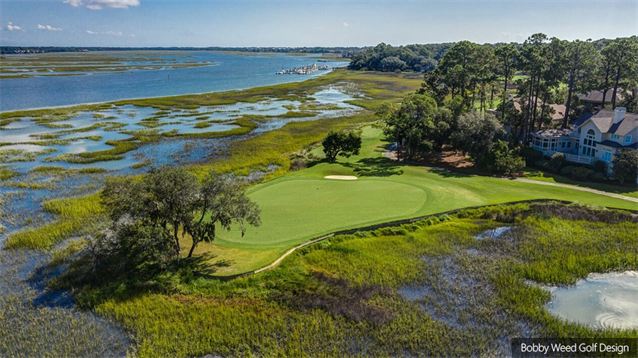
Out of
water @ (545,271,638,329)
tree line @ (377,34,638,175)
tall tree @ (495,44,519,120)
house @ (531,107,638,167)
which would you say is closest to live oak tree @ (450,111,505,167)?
tree line @ (377,34,638,175)

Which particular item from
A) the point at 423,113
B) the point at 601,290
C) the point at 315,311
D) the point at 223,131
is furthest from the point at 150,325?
the point at 223,131

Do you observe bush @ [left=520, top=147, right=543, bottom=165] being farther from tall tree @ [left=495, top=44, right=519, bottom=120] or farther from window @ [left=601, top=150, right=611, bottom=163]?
tall tree @ [left=495, top=44, right=519, bottom=120]

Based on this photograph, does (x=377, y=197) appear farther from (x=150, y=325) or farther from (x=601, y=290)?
(x=150, y=325)

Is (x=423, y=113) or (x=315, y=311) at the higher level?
(x=423, y=113)

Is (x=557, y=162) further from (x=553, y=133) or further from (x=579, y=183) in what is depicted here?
(x=553, y=133)

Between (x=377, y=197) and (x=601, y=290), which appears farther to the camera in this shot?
(x=377, y=197)
